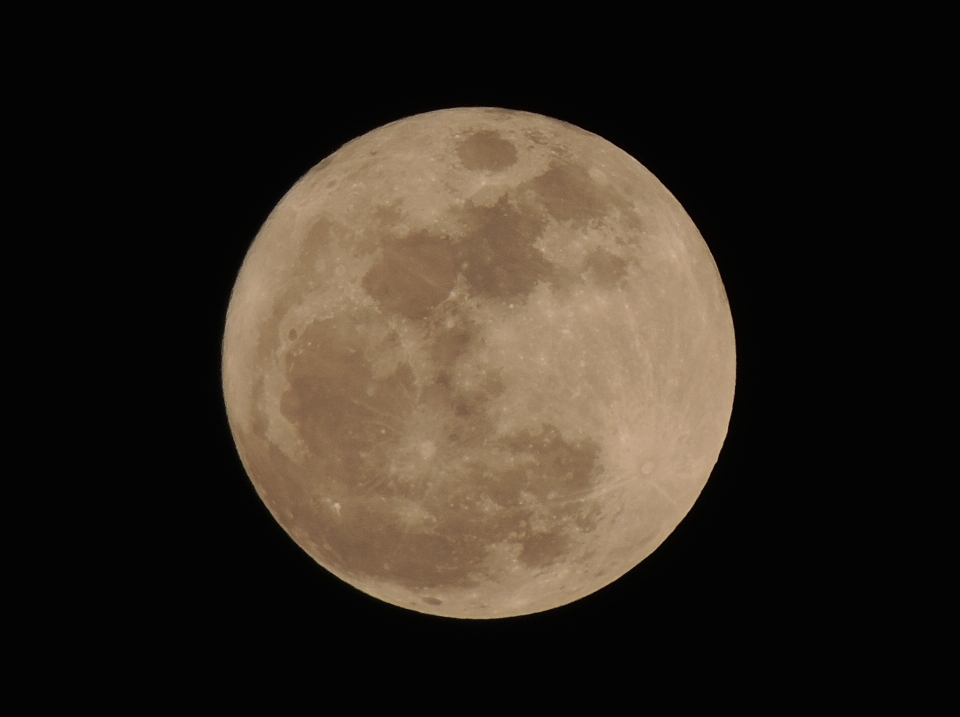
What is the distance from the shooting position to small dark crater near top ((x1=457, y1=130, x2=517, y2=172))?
4.41 meters

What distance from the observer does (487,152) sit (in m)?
4.47

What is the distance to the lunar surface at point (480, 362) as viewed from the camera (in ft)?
13.4

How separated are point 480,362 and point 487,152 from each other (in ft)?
4.16

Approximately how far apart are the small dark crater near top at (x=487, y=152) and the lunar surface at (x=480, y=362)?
11 mm

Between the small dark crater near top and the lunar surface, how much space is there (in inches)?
0.4

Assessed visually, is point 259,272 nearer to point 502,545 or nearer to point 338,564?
point 338,564

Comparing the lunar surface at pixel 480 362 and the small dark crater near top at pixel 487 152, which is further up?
the small dark crater near top at pixel 487 152

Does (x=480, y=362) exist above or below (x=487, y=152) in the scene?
below

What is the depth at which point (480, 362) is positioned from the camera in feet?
13.2

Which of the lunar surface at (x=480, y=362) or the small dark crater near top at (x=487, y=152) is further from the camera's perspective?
the small dark crater near top at (x=487, y=152)

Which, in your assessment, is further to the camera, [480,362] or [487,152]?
[487,152]

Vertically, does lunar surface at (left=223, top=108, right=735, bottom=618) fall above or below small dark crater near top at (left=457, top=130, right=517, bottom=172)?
below

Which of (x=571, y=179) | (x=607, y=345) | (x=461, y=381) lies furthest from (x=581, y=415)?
(x=571, y=179)

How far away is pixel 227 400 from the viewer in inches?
204
